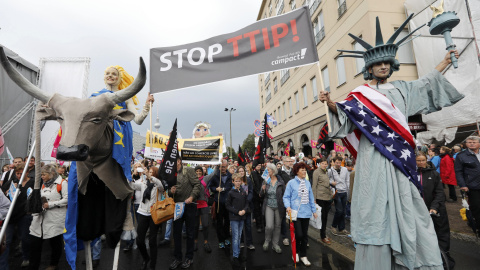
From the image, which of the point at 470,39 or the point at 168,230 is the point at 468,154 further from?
the point at 470,39

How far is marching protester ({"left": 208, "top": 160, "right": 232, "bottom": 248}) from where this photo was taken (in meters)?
6.65

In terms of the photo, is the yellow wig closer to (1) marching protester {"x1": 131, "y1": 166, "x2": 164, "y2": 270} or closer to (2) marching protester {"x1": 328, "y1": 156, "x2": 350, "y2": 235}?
(1) marching protester {"x1": 131, "y1": 166, "x2": 164, "y2": 270}

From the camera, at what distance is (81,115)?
208 centimetres

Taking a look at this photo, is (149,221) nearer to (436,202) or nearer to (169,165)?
(169,165)

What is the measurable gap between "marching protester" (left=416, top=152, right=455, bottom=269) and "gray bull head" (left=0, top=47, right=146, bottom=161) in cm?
461

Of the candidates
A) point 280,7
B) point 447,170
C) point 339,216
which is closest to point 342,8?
point 447,170

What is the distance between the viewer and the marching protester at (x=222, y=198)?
21.8ft

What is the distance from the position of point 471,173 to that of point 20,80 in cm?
699

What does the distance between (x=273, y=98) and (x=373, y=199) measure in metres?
31.7

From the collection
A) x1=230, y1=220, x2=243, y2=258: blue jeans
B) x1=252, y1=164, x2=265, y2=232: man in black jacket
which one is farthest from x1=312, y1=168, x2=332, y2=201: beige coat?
x1=230, y1=220, x2=243, y2=258: blue jeans

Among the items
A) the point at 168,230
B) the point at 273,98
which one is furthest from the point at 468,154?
the point at 273,98

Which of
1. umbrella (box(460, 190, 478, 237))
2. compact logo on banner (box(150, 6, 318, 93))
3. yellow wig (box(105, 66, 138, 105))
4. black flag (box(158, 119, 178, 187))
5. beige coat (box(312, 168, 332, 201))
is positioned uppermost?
compact logo on banner (box(150, 6, 318, 93))

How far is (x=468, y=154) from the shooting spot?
4918mm

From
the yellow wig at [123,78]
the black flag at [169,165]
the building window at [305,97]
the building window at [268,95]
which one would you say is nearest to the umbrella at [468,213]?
the black flag at [169,165]
